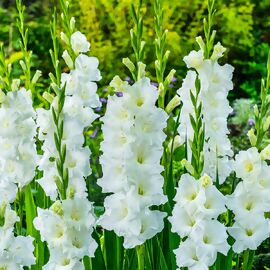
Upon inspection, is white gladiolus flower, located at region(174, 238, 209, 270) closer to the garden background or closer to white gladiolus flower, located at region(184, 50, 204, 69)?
white gladiolus flower, located at region(184, 50, 204, 69)

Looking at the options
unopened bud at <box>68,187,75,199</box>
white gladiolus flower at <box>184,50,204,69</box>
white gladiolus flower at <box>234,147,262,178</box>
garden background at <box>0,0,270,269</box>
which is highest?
garden background at <box>0,0,270,269</box>

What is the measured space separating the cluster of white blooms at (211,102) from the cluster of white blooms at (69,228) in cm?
59

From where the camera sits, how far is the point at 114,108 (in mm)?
2543

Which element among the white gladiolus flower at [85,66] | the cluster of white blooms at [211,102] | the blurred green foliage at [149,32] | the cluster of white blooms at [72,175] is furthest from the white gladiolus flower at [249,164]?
the blurred green foliage at [149,32]

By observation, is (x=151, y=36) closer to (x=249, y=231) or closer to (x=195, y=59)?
(x=195, y=59)

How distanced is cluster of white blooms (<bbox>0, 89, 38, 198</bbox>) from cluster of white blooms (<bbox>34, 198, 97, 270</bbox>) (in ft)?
1.09

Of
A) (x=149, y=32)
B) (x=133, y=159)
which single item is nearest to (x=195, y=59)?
(x=133, y=159)

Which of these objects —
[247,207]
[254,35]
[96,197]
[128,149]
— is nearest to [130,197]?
[128,149]

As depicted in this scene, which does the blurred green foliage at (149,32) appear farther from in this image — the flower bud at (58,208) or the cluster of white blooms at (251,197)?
the flower bud at (58,208)

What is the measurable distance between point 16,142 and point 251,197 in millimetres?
832

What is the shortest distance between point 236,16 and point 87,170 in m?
5.80

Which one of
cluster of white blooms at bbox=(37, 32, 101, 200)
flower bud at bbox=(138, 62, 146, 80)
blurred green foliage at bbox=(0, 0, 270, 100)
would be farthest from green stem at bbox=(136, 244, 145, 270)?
blurred green foliage at bbox=(0, 0, 270, 100)

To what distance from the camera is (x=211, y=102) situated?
288 cm

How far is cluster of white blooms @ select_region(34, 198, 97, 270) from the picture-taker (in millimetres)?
2436
